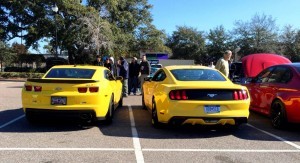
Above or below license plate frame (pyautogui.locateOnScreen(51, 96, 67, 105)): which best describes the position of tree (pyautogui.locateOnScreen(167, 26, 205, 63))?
above

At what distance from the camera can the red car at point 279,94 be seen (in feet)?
25.8

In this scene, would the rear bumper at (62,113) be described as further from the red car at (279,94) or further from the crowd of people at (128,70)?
the crowd of people at (128,70)

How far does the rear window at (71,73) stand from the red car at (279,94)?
4.13m

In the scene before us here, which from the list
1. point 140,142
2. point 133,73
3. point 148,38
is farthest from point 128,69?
point 148,38

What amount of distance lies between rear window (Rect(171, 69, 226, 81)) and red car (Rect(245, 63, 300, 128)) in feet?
4.19

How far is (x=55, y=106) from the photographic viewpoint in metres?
7.88

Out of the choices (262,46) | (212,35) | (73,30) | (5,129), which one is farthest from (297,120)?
(212,35)

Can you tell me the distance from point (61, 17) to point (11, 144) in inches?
1290

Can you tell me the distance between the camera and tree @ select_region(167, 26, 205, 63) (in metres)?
78.0

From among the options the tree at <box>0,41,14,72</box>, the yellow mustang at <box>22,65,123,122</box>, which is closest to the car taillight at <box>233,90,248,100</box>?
the yellow mustang at <box>22,65,123,122</box>

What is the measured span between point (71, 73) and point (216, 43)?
6188cm

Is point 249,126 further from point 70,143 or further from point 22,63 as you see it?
point 22,63

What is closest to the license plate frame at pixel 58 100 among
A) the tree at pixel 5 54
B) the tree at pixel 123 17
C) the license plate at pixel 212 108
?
the license plate at pixel 212 108

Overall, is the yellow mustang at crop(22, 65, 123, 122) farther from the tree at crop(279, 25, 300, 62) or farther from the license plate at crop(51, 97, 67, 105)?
the tree at crop(279, 25, 300, 62)
